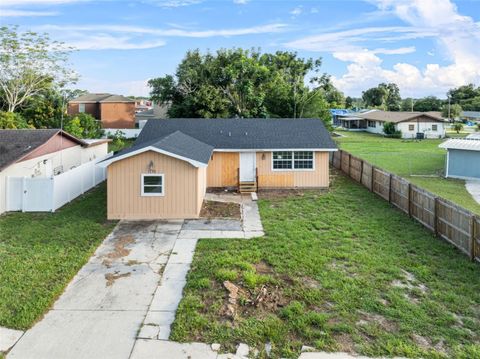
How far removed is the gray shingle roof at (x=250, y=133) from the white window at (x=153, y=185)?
6.00 m

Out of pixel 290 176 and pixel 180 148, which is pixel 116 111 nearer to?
pixel 290 176

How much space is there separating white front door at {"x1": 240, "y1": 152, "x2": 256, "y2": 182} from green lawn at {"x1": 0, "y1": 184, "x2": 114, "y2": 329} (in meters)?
7.09

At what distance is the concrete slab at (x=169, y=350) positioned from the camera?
6.14 m

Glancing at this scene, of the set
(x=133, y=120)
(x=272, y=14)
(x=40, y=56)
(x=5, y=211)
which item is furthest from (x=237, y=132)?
(x=133, y=120)

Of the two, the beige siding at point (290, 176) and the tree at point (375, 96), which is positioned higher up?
the tree at point (375, 96)

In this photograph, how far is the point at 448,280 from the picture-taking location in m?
8.86

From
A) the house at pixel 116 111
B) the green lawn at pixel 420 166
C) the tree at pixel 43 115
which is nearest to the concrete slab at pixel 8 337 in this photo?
the green lawn at pixel 420 166

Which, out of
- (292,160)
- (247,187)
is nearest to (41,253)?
(247,187)

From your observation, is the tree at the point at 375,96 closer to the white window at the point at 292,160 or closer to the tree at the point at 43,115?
the tree at the point at 43,115

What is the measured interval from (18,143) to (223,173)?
9260 millimetres

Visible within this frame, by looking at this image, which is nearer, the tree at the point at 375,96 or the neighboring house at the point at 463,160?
the neighboring house at the point at 463,160

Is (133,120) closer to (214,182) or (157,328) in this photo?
(214,182)

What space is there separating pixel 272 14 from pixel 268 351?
51.7 feet

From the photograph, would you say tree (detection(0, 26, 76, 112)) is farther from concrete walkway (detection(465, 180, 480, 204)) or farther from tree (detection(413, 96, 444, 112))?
tree (detection(413, 96, 444, 112))
